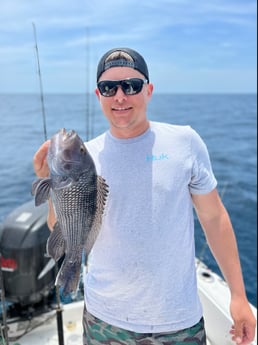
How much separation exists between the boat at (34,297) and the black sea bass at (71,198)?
1.63m

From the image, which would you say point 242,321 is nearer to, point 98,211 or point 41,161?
point 98,211

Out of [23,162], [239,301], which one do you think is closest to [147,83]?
[239,301]

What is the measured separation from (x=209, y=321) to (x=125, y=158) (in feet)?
7.99

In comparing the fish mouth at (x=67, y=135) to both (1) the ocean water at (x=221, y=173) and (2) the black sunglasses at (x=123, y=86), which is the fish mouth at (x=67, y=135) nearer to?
(2) the black sunglasses at (x=123, y=86)

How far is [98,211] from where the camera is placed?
173 cm

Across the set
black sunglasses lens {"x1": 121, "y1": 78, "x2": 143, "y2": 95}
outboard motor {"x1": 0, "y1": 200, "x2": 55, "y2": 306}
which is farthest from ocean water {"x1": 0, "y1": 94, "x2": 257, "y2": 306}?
black sunglasses lens {"x1": 121, "y1": 78, "x2": 143, "y2": 95}

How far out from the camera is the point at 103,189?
67.4 inches

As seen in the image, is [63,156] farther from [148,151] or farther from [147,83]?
[147,83]

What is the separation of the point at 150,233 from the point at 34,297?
2.11 m

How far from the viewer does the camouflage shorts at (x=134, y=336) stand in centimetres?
183

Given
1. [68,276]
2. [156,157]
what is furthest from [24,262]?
[156,157]

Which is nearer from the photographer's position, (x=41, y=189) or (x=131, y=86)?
(x=41, y=189)

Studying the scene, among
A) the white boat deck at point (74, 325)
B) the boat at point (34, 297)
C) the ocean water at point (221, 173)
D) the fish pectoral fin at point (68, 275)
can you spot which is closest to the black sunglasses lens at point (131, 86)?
the fish pectoral fin at point (68, 275)

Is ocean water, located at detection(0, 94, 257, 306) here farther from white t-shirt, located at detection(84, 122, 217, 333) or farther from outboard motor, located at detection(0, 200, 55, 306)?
white t-shirt, located at detection(84, 122, 217, 333)
